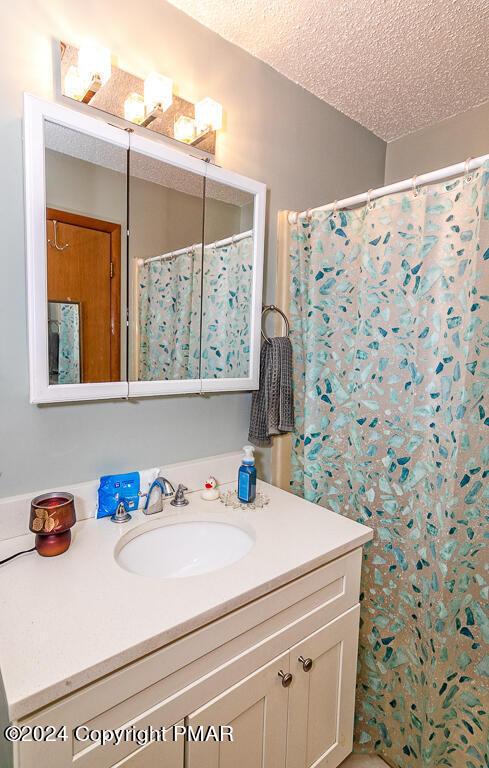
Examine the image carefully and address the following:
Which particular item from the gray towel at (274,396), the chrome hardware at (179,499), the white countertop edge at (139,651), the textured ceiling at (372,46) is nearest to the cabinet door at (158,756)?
the white countertop edge at (139,651)

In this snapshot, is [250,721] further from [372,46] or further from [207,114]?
[372,46]

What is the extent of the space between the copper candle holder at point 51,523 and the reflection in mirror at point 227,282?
61 centimetres

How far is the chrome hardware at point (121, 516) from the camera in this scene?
3.81 ft

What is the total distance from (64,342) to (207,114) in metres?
0.87

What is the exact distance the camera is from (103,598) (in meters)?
0.83

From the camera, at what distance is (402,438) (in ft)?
4.36

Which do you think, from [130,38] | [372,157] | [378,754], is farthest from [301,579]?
[372,157]

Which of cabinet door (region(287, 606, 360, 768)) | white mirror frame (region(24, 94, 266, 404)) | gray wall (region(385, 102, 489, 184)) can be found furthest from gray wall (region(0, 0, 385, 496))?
cabinet door (region(287, 606, 360, 768))

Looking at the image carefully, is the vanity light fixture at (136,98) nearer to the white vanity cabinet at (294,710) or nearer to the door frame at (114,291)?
the door frame at (114,291)

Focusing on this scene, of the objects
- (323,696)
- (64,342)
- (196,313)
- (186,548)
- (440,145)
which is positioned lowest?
(323,696)

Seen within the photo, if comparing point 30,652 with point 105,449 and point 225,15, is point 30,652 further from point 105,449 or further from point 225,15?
point 225,15

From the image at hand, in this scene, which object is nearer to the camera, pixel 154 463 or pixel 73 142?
pixel 73 142

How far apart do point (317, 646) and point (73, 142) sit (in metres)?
1.50

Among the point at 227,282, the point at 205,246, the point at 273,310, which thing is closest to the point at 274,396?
the point at 273,310
